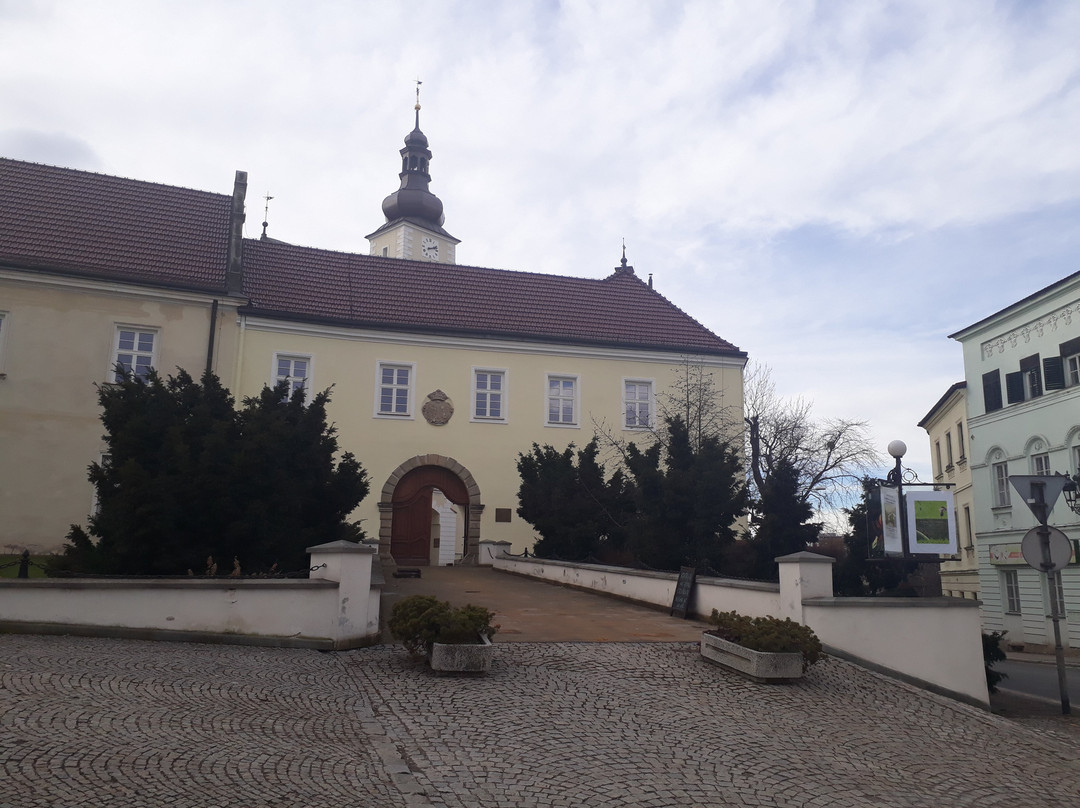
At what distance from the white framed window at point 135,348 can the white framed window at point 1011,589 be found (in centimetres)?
2824

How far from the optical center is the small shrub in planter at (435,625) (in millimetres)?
9758

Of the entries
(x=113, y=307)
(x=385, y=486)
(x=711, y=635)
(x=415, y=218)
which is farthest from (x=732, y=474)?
(x=415, y=218)

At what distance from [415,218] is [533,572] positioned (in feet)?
136

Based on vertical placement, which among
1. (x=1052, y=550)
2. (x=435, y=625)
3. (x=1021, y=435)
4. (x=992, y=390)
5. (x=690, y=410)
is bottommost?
(x=435, y=625)

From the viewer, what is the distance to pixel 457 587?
19.1 meters

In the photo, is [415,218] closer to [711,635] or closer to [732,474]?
[732,474]

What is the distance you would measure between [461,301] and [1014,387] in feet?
62.3

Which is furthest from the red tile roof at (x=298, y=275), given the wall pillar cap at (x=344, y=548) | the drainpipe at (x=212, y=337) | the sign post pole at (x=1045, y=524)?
the sign post pole at (x=1045, y=524)

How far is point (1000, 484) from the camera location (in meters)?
32.0

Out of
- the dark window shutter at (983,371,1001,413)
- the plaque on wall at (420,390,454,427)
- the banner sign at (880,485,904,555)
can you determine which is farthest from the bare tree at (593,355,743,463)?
the banner sign at (880,485,904,555)

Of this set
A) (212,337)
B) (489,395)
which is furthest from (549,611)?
(212,337)

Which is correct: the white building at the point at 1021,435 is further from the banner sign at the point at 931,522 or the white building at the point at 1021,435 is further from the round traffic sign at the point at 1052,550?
the round traffic sign at the point at 1052,550

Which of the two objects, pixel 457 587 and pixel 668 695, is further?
pixel 457 587

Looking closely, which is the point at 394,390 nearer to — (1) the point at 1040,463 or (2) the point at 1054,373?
(2) the point at 1054,373
